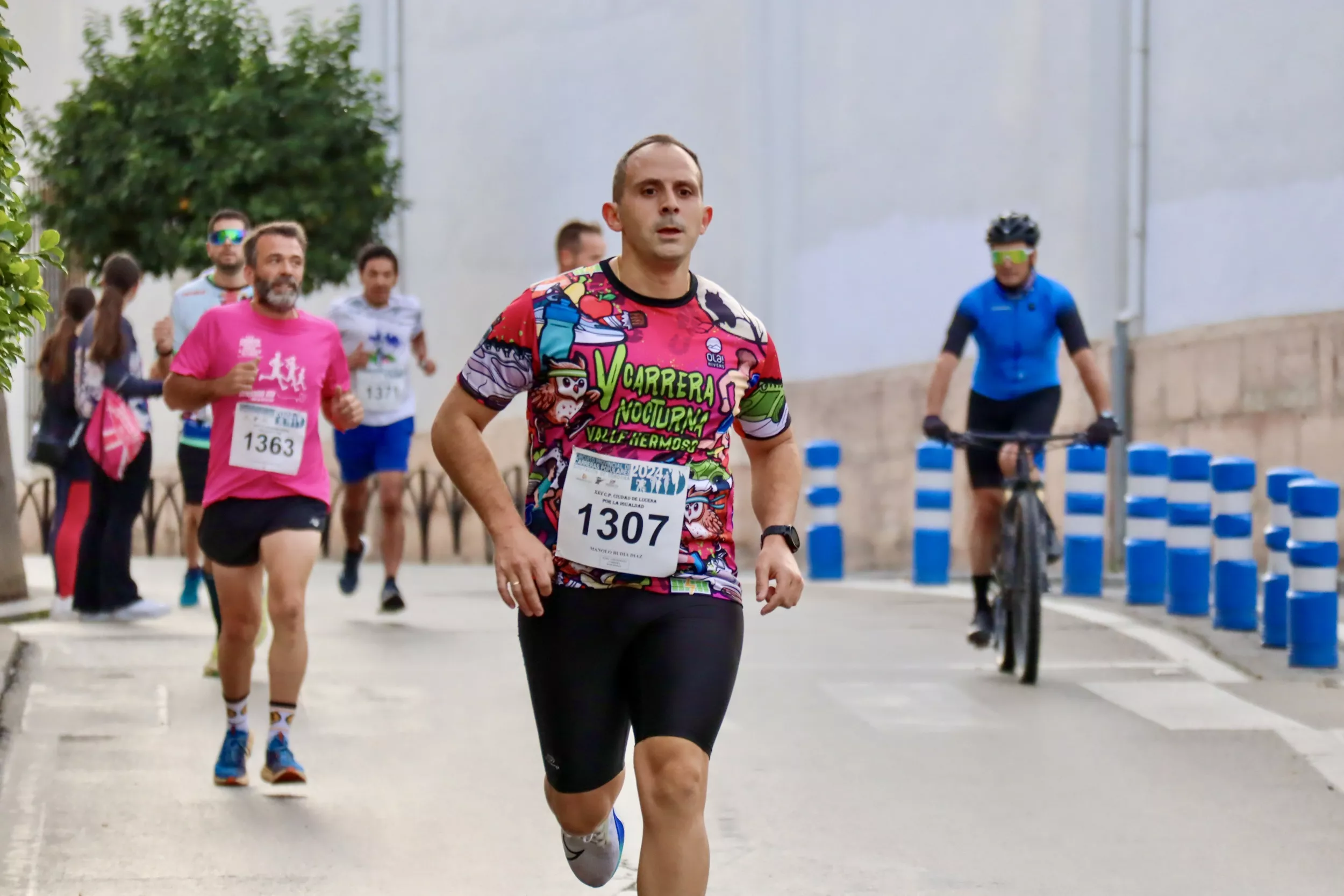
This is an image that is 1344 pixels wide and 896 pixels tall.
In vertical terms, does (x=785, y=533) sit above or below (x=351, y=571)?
above

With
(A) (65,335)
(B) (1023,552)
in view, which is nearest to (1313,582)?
(B) (1023,552)

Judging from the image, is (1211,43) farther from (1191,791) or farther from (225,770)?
(225,770)

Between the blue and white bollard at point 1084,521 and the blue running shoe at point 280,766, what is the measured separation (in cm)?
748

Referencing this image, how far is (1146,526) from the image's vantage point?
1318 centimetres

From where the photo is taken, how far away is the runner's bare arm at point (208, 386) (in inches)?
294

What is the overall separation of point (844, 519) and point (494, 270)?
20.9 ft

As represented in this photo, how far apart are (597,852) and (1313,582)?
18.7 ft

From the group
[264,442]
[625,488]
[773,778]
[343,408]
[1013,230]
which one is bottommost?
[773,778]

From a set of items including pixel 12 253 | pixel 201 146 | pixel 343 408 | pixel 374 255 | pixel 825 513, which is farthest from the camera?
pixel 201 146

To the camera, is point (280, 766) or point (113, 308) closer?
point (280, 766)

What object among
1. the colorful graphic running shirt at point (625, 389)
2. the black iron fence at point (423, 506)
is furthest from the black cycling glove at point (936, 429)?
the black iron fence at point (423, 506)

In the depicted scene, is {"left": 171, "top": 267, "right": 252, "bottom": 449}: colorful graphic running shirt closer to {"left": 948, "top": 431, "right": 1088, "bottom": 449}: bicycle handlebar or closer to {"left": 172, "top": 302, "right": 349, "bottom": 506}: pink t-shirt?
{"left": 172, "top": 302, "right": 349, "bottom": 506}: pink t-shirt

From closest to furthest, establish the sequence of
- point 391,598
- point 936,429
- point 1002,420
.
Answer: point 936,429 < point 1002,420 < point 391,598

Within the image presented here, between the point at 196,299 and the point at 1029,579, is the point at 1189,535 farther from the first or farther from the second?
the point at 196,299
